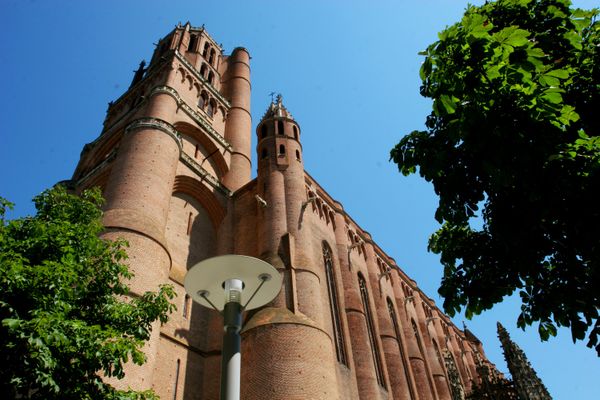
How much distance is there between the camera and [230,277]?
17.2 feet

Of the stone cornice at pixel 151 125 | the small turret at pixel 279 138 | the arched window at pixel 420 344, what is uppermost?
the small turret at pixel 279 138

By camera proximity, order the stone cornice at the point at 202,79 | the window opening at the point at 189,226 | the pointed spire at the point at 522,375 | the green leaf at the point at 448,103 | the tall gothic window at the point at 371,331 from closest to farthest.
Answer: the green leaf at the point at 448,103 < the pointed spire at the point at 522,375 < the window opening at the point at 189,226 < the tall gothic window at the point at 371,331 < the stone cornice at the point at 202,79

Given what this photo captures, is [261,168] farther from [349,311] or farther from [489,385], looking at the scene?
[489,385]

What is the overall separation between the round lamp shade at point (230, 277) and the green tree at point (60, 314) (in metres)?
2.78

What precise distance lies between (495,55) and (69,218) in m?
8.84

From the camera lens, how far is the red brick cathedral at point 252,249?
1402 centimetres

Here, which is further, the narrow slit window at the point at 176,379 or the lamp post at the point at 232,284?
the narrow slit window at the point at 176,379

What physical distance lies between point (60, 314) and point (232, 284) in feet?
11.6

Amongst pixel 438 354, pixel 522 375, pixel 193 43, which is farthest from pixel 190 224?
pixel 193 43

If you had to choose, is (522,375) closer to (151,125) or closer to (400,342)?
(400,342)

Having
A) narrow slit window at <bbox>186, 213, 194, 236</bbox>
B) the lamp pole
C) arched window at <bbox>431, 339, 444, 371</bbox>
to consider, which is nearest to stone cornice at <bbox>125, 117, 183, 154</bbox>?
narrow slit window at <bbox>186, 213, 194, 236</bbox>

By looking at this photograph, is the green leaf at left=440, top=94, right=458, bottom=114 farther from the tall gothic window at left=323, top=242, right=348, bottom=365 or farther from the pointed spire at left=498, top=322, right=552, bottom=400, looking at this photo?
the tall gothic window at left=323, top=242, right=348, bottom=365

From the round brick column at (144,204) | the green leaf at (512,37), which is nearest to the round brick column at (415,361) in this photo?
the round brick column at (144,204)

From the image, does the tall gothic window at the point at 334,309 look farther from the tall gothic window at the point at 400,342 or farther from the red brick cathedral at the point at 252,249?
the tall gothic window at the point at 400,342
